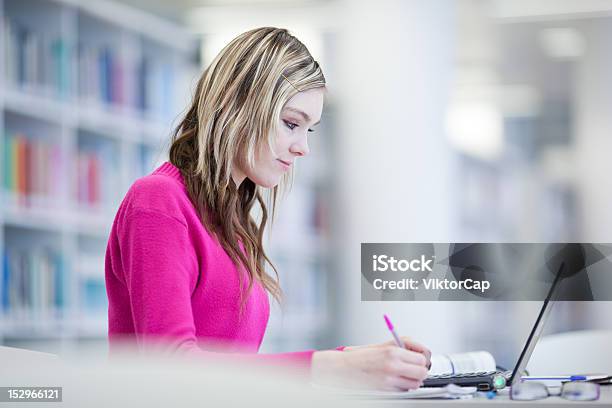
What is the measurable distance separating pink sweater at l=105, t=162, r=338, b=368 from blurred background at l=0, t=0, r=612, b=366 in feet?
2.77

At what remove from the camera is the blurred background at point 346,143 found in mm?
2838

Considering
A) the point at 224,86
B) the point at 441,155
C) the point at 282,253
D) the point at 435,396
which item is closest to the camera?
the point at 435,396

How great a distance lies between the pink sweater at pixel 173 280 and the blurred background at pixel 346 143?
0.84 metres

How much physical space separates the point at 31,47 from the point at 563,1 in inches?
73.3

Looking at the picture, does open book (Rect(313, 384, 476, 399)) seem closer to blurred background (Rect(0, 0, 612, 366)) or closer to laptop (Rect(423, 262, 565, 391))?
laptop (Rect(423, 262, 565, 391))

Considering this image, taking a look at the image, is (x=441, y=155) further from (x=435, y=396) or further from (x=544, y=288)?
(x=435, y=396)

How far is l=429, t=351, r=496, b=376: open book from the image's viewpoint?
1.16 metres

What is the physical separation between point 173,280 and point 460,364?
41 cm

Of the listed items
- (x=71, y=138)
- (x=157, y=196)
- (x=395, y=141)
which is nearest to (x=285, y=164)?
(x=157, y=196)

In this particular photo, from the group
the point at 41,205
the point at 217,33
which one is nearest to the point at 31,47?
the point at 41,205

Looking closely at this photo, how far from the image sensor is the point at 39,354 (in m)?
1.10

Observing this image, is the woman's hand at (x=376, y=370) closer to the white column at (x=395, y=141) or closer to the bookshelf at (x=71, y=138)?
the bookshelf at (x=71, y=138)

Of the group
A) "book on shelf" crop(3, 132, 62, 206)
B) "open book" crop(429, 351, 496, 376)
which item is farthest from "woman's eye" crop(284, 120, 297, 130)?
"book on shelf" crop(3, 132, 62, 206)

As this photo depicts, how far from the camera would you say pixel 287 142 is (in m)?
1.30
